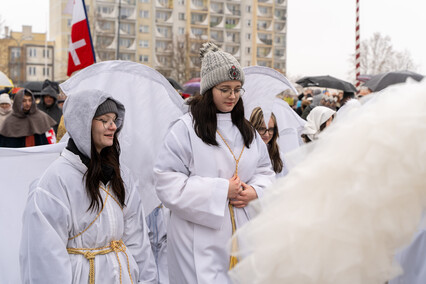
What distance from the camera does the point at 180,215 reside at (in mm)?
3738

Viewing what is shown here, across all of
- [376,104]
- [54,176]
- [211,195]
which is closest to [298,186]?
[376,104]

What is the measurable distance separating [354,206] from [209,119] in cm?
279

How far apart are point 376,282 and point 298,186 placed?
293 mm

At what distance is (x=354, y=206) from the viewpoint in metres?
1.11

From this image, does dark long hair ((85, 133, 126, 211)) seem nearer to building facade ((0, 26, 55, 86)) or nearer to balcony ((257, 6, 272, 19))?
balcony ((257, 6, 272, 19))

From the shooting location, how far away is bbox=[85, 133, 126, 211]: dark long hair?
10.5ft

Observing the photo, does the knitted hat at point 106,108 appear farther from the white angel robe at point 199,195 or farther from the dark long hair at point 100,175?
the white angel robe at point 199,195

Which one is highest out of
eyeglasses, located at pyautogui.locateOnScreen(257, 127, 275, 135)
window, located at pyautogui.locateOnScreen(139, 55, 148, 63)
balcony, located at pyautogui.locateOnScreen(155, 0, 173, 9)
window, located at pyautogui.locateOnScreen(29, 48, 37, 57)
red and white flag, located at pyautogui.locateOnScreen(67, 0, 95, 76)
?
balcony, located at pyautogui.locateOnScreen(155, 0, 173, 9)

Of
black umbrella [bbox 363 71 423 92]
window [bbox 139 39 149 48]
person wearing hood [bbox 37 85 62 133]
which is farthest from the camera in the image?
window [bbox 139 39 149 48]

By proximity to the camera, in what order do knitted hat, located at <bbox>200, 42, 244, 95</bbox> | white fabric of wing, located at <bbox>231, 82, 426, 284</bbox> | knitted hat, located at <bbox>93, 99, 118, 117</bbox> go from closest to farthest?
1. white fabric of wing, located at <bbox>231, 82, 426, 284</bbox>
2. knitted hat, located at <bbox>93, 99, 118, 117</bbox>
3. knitted hat, located at <bbox>200, 42, 244, 95</bbox>

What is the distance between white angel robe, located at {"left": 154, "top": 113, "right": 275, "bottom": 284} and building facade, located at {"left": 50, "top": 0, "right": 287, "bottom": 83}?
65854mm

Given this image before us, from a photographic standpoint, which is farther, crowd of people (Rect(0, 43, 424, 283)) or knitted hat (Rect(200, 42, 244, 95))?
knitted hat (Rect(200, 42, 244, 95))

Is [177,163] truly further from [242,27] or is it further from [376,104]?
[242,27]

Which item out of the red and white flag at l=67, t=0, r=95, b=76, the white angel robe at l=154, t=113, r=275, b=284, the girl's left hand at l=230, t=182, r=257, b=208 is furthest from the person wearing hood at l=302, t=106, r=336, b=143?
the red and white flag at l=67, t=0, r=95, b=76
